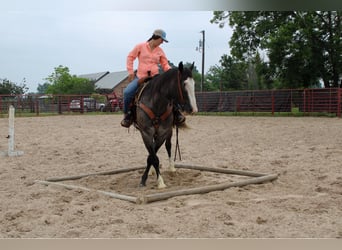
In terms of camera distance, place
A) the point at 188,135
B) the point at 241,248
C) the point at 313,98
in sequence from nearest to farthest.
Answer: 1. the point at 241,248
2. the point at 188,135
3. the point at 313,98


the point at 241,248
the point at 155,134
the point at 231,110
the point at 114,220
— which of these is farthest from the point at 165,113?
the point at 231,110

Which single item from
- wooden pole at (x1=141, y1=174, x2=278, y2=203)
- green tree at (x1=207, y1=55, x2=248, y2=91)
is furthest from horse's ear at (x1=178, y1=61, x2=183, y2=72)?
green tree at (x1=207, y1=55, x2=248, y2=91)

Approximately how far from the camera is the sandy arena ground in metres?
3.25

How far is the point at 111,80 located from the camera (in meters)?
42.3

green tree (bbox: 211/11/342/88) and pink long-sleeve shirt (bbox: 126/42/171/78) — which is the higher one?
green tree (bbox: 211/11/342/88)

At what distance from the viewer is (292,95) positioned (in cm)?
2200

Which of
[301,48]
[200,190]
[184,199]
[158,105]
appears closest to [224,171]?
[200,190]

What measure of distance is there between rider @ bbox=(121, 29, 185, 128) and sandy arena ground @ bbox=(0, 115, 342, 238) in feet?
3.60

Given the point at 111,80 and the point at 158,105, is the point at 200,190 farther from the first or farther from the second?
the point at 111,80

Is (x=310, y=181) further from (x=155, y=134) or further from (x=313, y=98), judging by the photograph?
(x=313, y=98)

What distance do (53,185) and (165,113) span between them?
1758 millimetres

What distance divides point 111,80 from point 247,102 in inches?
851

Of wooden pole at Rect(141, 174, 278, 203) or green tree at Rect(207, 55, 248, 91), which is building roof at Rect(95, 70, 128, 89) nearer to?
green tree at Rect(207, 55, 248, 91)

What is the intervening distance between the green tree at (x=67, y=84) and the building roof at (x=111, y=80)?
2088mm
